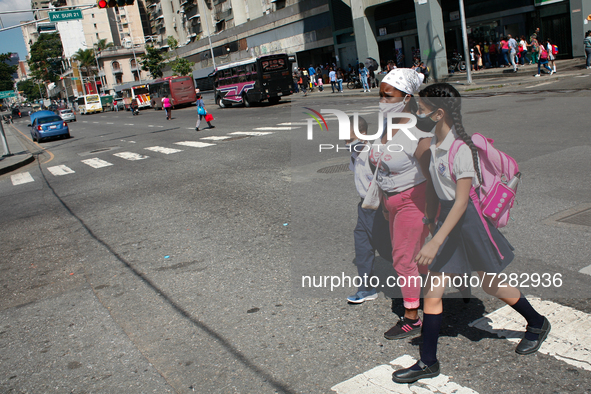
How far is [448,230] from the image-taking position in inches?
119

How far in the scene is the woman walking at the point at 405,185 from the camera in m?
3.38

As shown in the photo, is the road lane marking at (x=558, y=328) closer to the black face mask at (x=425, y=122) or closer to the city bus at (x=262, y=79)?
the black face mask at (x=425, y=122)

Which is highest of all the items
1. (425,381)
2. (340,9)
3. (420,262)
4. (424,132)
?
(340,9)

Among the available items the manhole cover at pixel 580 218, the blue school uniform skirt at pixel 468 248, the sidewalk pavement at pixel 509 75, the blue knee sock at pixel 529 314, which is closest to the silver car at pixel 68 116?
the sidewalk pavement at pixel 509 75

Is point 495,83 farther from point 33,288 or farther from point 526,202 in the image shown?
point 33,288

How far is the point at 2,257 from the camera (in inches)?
276

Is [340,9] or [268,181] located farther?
[340,9]

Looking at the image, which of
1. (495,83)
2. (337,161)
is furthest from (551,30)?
(337,161)

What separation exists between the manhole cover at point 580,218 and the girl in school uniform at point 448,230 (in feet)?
9.43

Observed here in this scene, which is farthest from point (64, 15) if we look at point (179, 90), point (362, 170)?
point (179, 90)

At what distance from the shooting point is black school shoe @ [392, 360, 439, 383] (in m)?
3.15

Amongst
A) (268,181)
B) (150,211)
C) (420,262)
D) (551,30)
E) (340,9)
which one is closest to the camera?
(420,262)

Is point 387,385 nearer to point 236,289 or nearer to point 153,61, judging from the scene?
point 236,289

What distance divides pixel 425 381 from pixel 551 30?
99.9 feet
